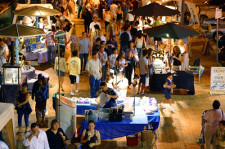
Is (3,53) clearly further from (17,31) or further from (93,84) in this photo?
(93,84)

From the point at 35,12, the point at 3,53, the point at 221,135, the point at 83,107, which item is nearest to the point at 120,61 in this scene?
the point at 83,107

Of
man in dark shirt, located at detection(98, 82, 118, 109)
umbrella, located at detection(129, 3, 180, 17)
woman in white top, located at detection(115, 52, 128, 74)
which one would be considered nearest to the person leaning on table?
man in dark shirt, located at detection(98, 82, 118, 109)

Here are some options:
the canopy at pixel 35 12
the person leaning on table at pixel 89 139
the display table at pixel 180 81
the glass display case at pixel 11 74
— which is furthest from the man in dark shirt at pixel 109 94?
the canopy at pixel 35 12

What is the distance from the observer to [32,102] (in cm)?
1600

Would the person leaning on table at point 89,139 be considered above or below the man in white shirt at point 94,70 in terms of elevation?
below

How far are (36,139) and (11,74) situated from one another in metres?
5.28

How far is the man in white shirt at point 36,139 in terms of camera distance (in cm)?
1029

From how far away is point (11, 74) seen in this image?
15.2 meters

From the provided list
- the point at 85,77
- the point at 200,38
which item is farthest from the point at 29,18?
the point at 200,38

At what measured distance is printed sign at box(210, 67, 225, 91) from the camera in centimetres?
1697

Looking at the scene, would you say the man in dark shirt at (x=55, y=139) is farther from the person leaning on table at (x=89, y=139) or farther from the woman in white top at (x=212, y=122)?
the woman in white top at (x=212, y=122)

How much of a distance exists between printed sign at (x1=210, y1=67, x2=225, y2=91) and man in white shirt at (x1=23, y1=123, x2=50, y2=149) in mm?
8273

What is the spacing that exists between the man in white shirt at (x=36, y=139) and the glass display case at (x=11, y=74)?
4977 mm

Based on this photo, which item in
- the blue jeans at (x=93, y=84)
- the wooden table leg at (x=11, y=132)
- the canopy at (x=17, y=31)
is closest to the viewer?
the wooden table leg at (x=11, y=132)
